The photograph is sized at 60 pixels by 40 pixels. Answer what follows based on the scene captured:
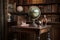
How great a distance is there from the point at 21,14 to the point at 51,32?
1.18m

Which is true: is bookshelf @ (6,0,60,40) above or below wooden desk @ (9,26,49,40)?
above

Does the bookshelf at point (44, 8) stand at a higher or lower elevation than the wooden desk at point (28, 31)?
higher

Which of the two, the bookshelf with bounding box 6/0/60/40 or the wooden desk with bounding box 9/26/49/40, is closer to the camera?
the wooden desk with bounding box 9/26/49/40

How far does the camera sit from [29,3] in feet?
17.2

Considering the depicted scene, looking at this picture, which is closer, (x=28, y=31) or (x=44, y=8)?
(x=28, y=31)

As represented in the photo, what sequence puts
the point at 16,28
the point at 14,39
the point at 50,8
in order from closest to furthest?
the point at 16,28
the point at 14,39
the point at 50,8

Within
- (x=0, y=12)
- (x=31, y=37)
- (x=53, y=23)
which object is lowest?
(x=31, y=37)

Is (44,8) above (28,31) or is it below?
above

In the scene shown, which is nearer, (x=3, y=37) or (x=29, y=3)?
(x=3, y=37)

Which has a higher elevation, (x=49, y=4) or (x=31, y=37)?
(x=49, y=4)

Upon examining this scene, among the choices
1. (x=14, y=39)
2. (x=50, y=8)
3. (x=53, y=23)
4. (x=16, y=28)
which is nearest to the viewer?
(x=16, y=28)

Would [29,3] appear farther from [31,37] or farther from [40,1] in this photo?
[31,37]

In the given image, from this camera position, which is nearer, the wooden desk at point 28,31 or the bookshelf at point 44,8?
the wooden desk at point 28,31

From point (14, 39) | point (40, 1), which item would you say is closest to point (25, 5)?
point (40, 1)
